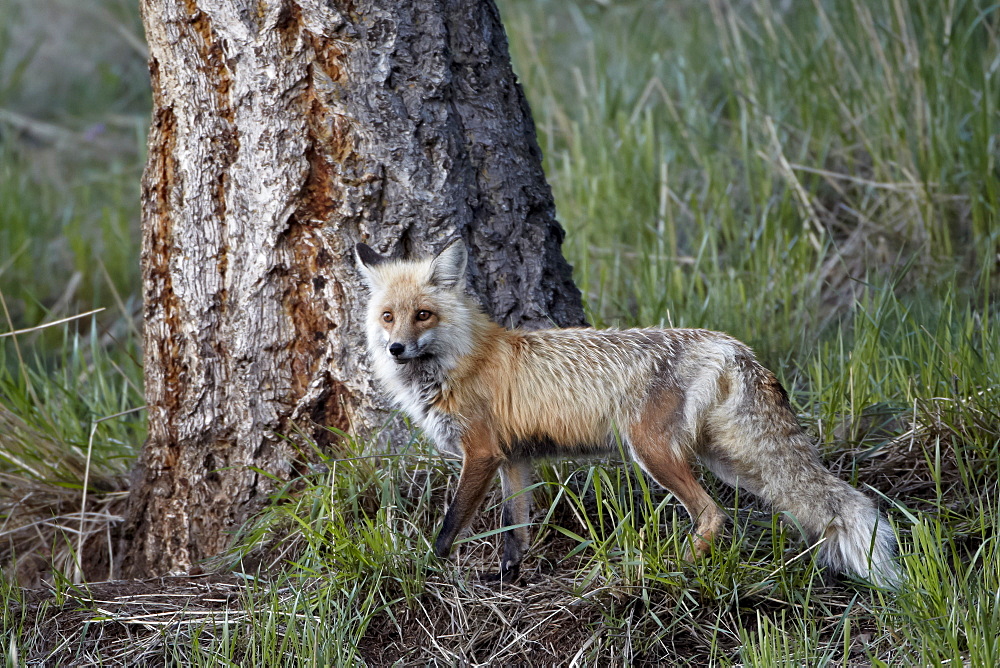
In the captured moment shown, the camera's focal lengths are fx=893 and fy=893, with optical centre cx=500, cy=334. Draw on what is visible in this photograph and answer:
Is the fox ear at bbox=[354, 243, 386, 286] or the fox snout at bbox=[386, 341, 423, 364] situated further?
the fox ear at bbox=[354, 243, 386, 286]

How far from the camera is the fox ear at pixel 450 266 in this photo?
350 centimetres

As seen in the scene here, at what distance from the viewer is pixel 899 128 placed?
5684mm

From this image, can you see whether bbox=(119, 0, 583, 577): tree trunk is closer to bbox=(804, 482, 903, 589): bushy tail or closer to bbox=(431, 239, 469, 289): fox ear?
bbox=(431, 239, 469, 289): fox ear

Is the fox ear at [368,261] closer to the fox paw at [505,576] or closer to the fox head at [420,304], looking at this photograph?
the fox head at [420,304]

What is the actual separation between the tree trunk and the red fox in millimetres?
280

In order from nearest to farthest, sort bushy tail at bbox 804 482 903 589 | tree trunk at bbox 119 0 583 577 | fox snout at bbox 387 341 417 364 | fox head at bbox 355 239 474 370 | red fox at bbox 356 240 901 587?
bushy tail at bbox 804 482 903 589, red fox at bbox 356 240 901 587, fox snout at bbox 387 341 417 364, fox head at bbox 355 239 474 370, tree trunk at bbox 119 0 583 577

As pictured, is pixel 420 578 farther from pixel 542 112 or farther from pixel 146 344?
pixel 542 112

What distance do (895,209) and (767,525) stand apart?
3.46m

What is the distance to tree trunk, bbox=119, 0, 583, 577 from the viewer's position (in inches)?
143

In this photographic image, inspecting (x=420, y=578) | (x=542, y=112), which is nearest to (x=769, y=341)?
(x=420, y=578)

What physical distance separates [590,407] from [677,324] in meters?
1.51

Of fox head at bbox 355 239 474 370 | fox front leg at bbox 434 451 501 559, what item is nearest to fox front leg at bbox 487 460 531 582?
fox front leg at bbox 434 451 501 559

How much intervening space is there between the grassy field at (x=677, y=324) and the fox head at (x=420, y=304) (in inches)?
20.0

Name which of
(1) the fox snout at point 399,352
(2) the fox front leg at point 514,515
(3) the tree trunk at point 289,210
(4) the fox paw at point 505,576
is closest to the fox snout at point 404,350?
(1) the fox snout at point 399,352
